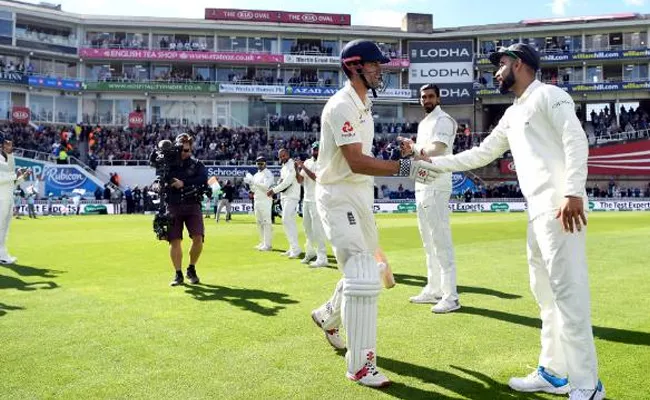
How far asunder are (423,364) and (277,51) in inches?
2241

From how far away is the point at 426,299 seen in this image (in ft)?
25.2

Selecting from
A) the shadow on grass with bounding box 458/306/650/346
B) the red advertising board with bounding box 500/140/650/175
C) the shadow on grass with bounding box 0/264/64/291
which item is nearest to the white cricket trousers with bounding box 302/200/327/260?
the shadow on grass with bounding box 458/306/650/346

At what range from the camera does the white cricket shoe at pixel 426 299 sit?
25.1 ft

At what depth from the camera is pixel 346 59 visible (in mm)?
4883

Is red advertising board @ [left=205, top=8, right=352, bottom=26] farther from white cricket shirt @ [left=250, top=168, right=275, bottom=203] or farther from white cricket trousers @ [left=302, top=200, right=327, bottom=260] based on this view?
white cricket trousers @ [left=302, top=200, right=327, bottom=260]

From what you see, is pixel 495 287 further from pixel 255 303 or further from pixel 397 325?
pixel 255 303

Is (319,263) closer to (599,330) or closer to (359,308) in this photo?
(599,330)

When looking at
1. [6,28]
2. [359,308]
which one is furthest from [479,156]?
[6,28]

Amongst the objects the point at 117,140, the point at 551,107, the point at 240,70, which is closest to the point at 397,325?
the point at 551,107

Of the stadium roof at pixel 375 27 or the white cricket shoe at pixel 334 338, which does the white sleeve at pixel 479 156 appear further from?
the stadium roof at pixel 375 27

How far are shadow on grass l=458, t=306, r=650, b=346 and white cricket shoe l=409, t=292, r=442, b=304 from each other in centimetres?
54

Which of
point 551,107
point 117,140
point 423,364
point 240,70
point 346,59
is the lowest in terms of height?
point 423,364

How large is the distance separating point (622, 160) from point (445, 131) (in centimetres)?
4602

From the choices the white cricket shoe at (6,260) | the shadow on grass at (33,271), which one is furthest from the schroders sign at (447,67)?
the shadow on grass at (33,271)
